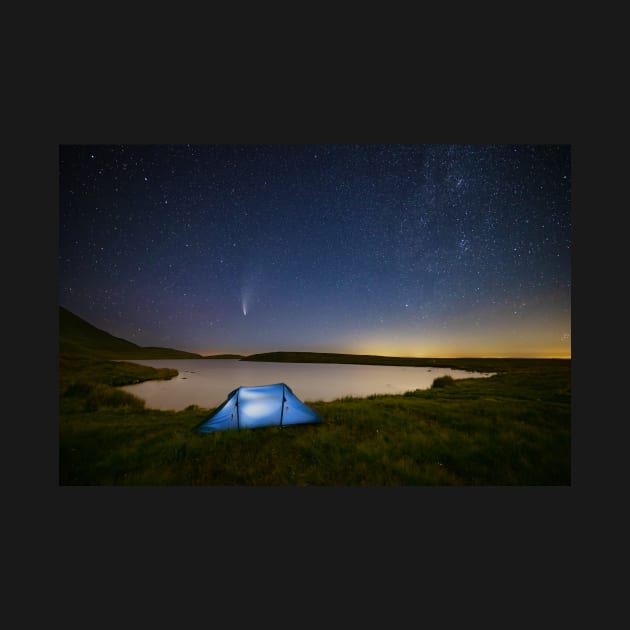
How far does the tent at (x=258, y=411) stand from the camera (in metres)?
7.06

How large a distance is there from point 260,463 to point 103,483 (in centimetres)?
348

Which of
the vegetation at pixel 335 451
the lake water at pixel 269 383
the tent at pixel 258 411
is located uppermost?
the tent at pixel 258 411

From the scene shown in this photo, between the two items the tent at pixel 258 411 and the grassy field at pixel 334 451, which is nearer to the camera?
the grassy field at pixel 334 451

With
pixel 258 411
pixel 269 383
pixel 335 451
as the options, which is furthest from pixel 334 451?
pixel 269 383

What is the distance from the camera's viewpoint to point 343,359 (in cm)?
8738

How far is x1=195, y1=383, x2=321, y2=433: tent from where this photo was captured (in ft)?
23.2

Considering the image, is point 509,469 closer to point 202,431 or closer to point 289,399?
point 289,399

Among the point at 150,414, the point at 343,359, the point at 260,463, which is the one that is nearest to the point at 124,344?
the point at 343,359

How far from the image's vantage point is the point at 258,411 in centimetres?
727

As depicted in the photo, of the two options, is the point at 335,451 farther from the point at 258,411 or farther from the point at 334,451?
the point at 258,411

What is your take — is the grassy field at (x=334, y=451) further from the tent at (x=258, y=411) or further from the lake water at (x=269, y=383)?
the lake water at (x=269, y=383)

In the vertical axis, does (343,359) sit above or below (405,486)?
below

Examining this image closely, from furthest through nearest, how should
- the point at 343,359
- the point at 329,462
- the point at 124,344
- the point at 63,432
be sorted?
1. the point at 124,344
2. the point at 343,359
3. the point at 63,432
4. the point at 329,462

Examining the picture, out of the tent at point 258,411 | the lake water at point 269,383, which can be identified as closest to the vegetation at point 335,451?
the tent at point 258,411
